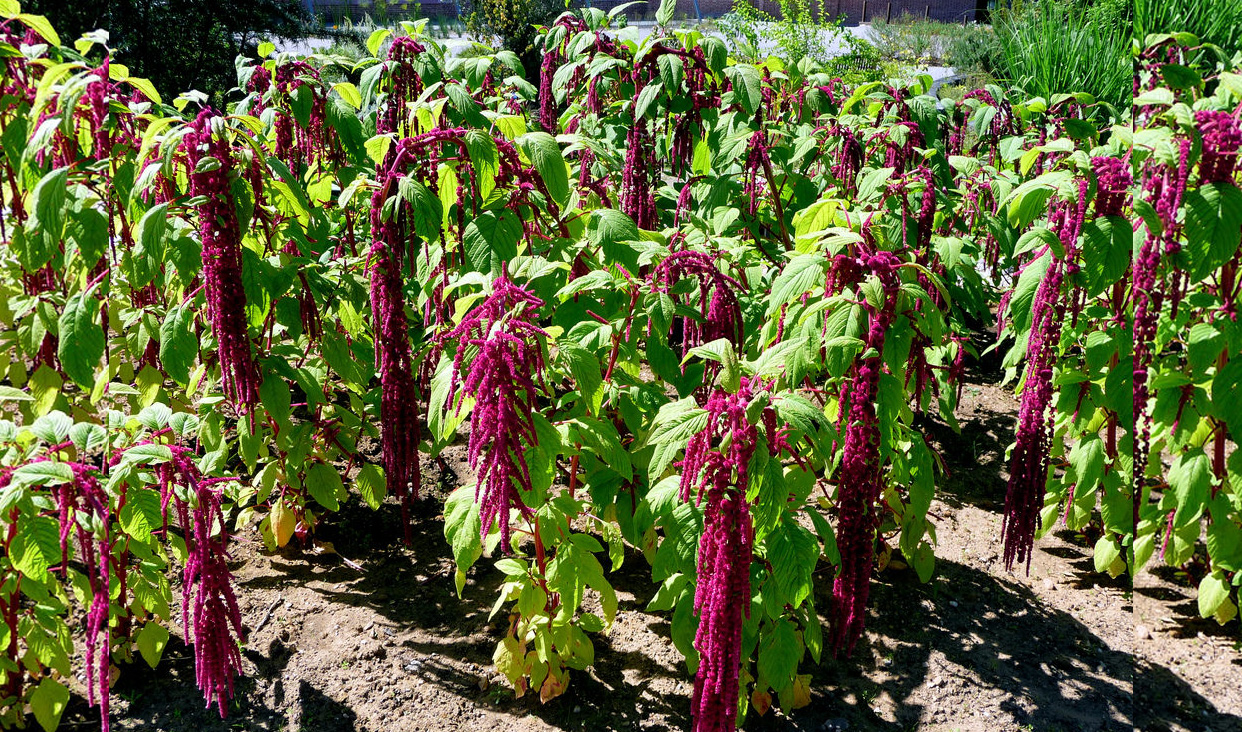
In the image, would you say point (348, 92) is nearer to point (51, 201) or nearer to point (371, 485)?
point (51, 201)

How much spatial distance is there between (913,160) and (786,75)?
0.80 m

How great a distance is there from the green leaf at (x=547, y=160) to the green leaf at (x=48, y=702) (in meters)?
2.07

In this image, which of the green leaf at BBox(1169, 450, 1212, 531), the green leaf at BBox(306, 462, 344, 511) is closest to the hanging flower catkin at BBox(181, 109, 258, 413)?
the green leaf at BBox(306, 462, 344, 511)

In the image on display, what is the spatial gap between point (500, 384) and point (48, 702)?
5.89 feet

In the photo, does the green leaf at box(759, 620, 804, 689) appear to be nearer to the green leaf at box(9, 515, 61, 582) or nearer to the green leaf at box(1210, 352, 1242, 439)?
the green leaf at box(1210, 352, 1242, 439)

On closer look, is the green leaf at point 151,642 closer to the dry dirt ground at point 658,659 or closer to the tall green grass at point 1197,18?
the dry dirt ground at point 658,659

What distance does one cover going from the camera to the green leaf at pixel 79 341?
100 inches

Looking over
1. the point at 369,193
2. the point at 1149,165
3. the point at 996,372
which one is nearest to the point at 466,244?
the point at 369,193

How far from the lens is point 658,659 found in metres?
3.19

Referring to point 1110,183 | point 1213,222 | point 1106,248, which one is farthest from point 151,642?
point 1213,222

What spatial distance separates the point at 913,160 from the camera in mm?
3887

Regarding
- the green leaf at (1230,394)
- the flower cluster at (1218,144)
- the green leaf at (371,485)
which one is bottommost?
the green leaf at (371,485)

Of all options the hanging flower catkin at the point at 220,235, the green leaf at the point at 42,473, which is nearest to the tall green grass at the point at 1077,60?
the hanging flower catkin at the point at 220,235

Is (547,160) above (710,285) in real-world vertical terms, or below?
above
